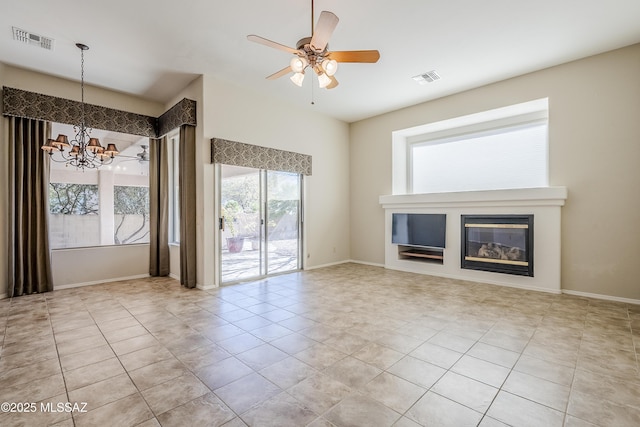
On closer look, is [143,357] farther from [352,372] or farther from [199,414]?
[352,372]

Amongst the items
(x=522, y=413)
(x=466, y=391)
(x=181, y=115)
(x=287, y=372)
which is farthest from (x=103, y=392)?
(x=181, y=115)

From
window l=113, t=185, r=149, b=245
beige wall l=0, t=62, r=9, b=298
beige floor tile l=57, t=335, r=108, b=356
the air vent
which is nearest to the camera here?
beige floor tile l=57, t=335, r=108, b=356

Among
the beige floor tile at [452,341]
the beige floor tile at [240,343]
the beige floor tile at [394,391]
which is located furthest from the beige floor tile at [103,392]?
the beige floor tile at [452,341]

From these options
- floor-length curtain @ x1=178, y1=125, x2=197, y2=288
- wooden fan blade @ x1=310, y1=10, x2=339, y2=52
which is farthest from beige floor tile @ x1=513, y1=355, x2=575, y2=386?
floor-length curtain @ x1=178, y1=125, x2=197, y2=288

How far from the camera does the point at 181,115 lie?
483 cm

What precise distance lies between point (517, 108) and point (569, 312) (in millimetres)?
3204

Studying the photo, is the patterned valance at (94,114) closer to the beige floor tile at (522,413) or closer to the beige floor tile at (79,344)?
the beige floor tile at (79,344)

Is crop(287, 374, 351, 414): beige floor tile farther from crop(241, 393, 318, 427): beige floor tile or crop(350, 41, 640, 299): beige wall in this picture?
crop(350, 41, 640, 299): beige wall

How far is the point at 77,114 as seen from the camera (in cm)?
478

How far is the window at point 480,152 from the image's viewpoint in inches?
197

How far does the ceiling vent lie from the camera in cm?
348

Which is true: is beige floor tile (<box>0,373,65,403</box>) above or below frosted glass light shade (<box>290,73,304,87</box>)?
below

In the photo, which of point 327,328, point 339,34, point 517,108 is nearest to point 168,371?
point 327,328

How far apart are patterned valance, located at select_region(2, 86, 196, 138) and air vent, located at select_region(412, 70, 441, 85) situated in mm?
3608
